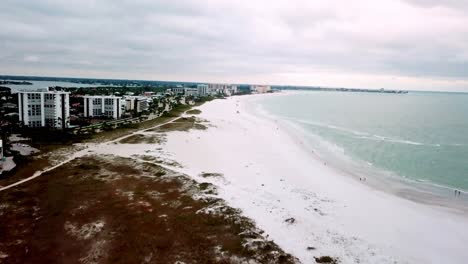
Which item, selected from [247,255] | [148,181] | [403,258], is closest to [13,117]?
[148,181]

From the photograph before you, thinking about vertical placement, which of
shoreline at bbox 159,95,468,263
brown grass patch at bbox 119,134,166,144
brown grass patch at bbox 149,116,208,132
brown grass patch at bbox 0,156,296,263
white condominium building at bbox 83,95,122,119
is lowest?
brown grass patch at bbox 0,156,296,263

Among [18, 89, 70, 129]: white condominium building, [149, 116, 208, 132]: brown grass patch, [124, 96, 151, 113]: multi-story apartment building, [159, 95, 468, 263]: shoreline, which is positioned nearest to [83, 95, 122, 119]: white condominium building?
[124, 96, 151, 113]: multi-story apartment building

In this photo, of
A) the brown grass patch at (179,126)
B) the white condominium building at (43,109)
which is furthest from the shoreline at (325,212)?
the white condominium building at (43,109)

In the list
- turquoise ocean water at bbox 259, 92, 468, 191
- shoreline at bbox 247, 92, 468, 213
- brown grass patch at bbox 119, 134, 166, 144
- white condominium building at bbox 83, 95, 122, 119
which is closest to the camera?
shoreline at bbox 247, 92, 468, 213

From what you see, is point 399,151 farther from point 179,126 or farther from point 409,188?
point 179,126

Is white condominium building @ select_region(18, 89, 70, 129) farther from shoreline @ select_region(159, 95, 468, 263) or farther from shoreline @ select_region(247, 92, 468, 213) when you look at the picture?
shoreline @ select_region(247, 92, 468, 213)

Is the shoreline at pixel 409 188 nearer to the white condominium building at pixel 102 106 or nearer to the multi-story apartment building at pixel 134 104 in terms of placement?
the white condominium building at pixel 102 106

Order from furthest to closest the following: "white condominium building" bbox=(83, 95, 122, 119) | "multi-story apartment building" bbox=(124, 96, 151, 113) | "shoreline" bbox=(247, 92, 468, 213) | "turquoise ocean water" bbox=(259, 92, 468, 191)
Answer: "multi-story apartment building" bbox=(124, 96, 151, 113) → "white condominium building" bbox=(83, 95, 122, 119) → "turquoise ocean water" bbox=(259, 92, 468, 191) → "shoreline" bbox=(247, 92, 468, 213)
